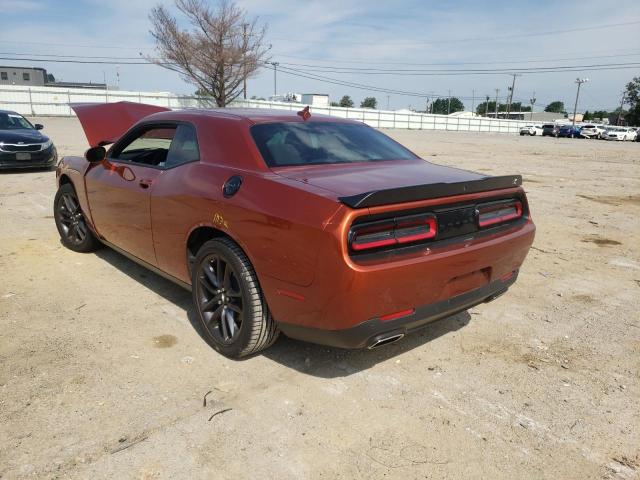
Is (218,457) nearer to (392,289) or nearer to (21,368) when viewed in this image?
(392,289)

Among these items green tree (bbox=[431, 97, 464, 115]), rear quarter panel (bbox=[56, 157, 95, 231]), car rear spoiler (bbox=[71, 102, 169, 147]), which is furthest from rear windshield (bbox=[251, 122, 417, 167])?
green tree (bbox=[431, 97, 464, 115])

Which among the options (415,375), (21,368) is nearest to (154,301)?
(21,368)

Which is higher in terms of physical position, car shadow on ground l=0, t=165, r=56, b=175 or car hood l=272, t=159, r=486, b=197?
car hood l=272, t=159, r=486, b=197

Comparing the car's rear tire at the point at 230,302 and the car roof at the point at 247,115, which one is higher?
the car roof at the point at 247,115

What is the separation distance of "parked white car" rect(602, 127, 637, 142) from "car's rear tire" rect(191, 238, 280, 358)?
2040 inches

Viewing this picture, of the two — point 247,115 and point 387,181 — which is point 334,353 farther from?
point 247,115

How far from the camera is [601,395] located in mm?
2844

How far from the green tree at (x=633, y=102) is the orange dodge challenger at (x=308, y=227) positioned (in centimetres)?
8921

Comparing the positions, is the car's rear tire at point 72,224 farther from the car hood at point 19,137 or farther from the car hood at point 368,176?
the car hood at point 19,137

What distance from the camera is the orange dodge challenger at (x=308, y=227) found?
247 centimetres

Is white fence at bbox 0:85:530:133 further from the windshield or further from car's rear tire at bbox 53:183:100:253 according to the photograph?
car's rear tire at bbox 53:183:100:253

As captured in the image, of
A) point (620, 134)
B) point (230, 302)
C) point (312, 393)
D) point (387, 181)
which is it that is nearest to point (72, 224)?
point (230, 302)

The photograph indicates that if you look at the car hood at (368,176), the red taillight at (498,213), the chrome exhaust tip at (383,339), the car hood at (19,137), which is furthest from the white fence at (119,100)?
the chrome exhaust tip at (383,339)

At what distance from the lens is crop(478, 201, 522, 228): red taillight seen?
3.02 meters
